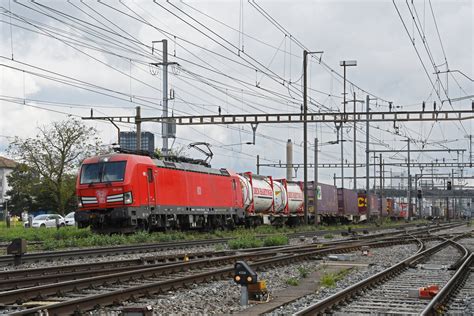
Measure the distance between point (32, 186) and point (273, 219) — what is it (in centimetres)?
2476

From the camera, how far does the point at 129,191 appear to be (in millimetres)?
26125

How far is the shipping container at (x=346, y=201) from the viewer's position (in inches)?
2336

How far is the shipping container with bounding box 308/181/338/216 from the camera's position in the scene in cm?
5038

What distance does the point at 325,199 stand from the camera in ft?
176

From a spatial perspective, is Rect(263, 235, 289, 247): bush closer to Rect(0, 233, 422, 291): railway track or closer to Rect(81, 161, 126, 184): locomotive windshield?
Rect(0, 233, 422, 291): railway track

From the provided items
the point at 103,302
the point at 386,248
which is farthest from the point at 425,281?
the point at 386,248

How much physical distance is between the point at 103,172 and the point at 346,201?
37.0 metres

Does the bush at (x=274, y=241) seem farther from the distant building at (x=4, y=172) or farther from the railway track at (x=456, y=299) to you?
the distant building at (x=4, y=172)

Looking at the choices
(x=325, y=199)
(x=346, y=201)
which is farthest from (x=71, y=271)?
(x=346, y=201)

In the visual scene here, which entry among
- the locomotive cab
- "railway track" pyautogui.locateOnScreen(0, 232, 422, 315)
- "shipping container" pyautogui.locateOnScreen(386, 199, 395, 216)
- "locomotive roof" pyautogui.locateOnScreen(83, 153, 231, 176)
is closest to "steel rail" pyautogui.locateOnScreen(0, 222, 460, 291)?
"railway track" pyautogui.locateOnScreen(0, 232, 422, 315)

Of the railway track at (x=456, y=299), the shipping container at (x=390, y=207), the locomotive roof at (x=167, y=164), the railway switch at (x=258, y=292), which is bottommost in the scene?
the shipping container at (x=390, y=207)

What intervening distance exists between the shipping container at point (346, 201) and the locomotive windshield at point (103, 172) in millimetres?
35087

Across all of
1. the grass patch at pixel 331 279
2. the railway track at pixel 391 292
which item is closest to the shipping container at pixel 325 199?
the railway track at pixel 391 292

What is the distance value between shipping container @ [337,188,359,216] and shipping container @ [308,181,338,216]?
2.04m
